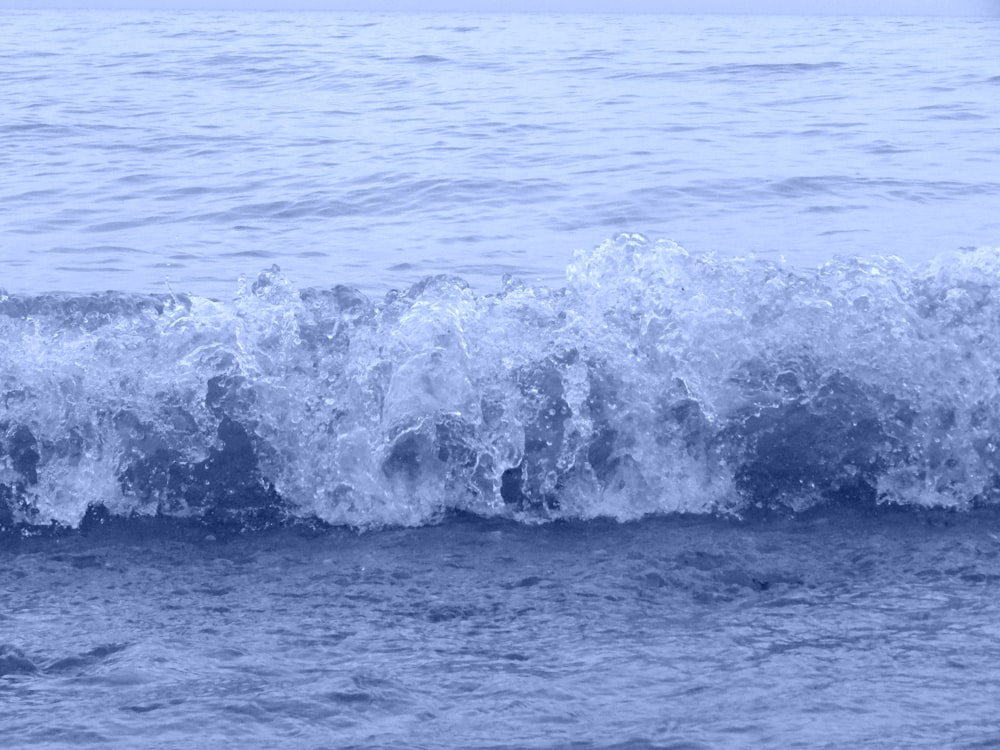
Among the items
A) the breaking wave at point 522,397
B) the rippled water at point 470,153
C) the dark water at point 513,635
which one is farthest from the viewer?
the rippled water at point 470,153

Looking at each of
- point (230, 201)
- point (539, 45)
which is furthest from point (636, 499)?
point (539, 45)

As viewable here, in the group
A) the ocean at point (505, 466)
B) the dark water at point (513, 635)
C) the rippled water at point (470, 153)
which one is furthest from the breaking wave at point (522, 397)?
the rippled water at point (470, 153)

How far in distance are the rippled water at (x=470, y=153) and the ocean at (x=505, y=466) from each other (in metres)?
0.06

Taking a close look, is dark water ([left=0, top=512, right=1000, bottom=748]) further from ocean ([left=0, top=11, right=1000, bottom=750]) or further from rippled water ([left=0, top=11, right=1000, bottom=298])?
rippled water ([left=0, top=11, right=1000, bottom=298])

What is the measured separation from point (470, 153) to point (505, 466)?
6144 millimetres

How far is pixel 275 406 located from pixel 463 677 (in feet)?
6.38

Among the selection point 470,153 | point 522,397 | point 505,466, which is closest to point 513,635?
point 505,466

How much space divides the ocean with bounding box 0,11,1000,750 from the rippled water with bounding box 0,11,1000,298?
0.21 ft

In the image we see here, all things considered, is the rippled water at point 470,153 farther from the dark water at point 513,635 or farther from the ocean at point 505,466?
the dark water at point 513,635

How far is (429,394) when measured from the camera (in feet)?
16.1

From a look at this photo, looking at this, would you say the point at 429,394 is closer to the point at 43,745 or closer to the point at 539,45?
the point at 43,745

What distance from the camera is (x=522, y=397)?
493 cm

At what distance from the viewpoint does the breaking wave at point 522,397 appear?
4.67 meters

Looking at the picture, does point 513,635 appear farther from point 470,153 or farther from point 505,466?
point 470,153
